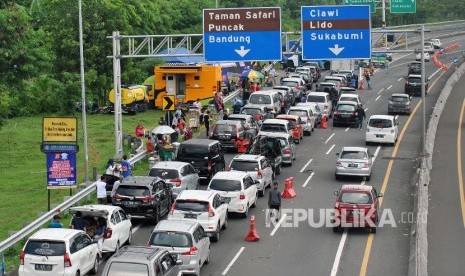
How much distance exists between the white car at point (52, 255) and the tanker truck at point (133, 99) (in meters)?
35.9

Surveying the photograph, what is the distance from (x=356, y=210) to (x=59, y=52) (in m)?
38.2

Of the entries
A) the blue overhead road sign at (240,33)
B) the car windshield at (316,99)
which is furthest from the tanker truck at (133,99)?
the blue overhead road sign at (240,33)

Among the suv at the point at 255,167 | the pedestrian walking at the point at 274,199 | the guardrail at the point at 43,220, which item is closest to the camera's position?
the guardrail at the point at 43,220

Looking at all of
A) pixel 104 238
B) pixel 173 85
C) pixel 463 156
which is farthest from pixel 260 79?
pixel 104 238

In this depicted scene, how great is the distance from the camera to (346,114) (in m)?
59.0

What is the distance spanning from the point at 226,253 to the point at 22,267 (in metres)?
7.20

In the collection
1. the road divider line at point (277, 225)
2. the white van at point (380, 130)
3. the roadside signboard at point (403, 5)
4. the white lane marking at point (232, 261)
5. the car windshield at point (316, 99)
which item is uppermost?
the roadside signboard at point (403, 5)

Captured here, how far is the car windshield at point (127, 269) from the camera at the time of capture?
77.9 ft

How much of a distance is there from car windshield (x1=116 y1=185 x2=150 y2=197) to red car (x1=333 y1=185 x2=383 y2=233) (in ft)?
21.0

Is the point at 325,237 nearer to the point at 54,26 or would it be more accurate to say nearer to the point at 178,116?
the point at 178,116

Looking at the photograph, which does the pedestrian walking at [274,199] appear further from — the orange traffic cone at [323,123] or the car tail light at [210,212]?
the orange traffic cone at [323,123]

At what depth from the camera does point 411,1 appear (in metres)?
86.3

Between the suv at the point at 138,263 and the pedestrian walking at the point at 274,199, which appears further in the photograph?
the pedestrian walking at the point at 274,199

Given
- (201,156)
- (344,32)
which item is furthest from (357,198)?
(344,32)
